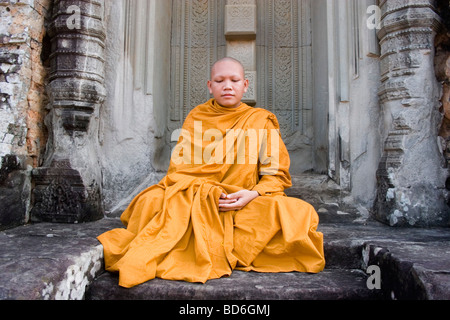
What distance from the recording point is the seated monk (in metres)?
1.68

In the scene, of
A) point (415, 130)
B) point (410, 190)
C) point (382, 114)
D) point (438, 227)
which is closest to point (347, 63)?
point (382, 114)

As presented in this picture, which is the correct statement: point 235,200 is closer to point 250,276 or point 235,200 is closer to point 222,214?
point 222,214

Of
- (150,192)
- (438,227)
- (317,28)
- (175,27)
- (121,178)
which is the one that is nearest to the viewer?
(150,192)

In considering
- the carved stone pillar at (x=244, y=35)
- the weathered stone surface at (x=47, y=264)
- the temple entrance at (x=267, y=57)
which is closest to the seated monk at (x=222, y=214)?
the weathered stone surface at (x=47, y=264)

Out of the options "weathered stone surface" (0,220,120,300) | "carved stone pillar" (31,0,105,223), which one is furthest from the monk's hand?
"carved stone pillar" (31,0,105,223)

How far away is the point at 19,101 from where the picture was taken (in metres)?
2.39

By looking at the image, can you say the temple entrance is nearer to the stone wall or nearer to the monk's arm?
the monk's arm

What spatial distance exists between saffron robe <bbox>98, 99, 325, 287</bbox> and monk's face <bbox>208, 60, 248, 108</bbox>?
0.20m

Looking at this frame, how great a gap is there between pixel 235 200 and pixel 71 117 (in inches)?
55.0

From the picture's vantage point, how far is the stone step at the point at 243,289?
1489 mm

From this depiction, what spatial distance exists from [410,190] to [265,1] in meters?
2.29

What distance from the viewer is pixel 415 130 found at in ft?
8.02

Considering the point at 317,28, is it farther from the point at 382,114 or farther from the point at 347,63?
the point at 382,114

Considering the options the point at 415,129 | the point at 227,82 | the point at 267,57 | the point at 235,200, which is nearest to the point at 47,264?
the point at 235,200
